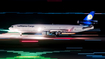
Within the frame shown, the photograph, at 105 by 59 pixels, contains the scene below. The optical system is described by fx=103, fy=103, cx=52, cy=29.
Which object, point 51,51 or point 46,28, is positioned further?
point 46,28

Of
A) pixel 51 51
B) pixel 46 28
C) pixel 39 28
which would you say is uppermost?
pixel 39 28

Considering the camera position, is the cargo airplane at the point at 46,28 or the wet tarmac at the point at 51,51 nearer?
the wet tarmac at the point at 51,51

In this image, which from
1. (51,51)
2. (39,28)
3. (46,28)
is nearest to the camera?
(51,51)

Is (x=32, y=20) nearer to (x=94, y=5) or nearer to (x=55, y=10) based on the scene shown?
(x=55, y=10)

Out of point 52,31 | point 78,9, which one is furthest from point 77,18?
point 52,31

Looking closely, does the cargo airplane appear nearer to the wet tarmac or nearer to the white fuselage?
the white fuselage

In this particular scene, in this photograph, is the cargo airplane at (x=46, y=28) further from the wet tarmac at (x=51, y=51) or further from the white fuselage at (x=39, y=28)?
the wet tarmac at (x=51, y=51)

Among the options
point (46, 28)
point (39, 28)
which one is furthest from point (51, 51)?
point (46, 28)

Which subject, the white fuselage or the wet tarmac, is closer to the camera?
the wet tarmac

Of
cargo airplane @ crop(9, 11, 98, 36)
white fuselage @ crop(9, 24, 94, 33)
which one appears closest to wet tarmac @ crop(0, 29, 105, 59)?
cargo airplane @ crop(9, 11, 98, 36)

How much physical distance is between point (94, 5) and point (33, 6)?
27.3 m

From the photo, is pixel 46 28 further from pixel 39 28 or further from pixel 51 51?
pixel 51 51

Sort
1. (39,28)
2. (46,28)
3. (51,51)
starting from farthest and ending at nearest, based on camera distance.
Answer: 1. (46,28)
2. (39,28)
3. (51,51)

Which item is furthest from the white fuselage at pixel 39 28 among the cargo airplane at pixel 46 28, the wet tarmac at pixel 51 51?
the wet tarmac at pixel 51 51
